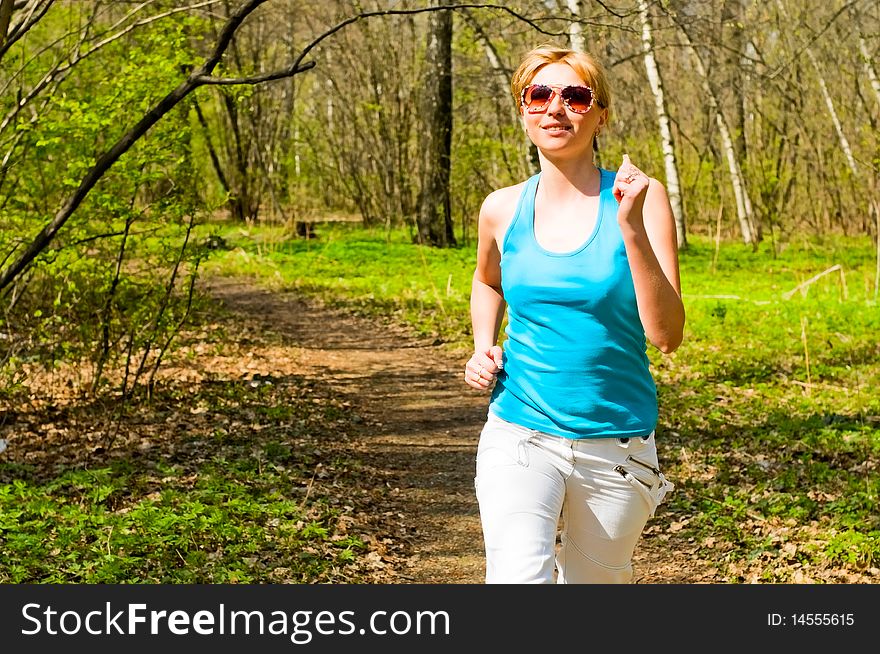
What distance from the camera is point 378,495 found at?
6.96 meters

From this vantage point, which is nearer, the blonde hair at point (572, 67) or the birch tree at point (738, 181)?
the blonde hair at point (572, 67)

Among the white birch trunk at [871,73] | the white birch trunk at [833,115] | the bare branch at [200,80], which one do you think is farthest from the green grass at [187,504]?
the white birch trunk at [833,115]

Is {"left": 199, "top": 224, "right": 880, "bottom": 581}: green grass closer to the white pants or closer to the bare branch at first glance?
the white pants

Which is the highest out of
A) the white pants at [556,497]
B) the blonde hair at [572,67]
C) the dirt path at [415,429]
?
the blonde hair at [572,67]

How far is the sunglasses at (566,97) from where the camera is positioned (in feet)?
9.43

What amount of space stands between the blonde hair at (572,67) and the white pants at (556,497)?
896mm

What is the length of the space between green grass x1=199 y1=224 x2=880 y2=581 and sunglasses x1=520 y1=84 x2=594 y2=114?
11.2 feet

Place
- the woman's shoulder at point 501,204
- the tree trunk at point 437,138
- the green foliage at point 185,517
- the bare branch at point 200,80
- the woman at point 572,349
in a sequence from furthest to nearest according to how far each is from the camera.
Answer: the tree trunk at point 437,138
the bare branch at point 200,80
the green foliage at point 185,517
the woman's shoulder at point 501,204
the woman at point 572,349

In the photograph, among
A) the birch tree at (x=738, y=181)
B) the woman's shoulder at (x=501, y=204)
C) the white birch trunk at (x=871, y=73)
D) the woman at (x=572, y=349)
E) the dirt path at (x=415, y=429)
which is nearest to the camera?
the woman at (x=572, y=349)

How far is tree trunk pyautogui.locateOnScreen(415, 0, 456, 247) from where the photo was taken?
72.9 ft

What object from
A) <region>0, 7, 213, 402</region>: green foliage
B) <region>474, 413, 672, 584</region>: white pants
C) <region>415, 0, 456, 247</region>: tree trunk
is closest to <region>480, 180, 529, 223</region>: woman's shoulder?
<region>474, 413, 672, 584</region>: white pants

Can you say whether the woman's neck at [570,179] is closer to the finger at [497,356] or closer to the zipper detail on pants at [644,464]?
the finger at [497,356]

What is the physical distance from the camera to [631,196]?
2.55 m

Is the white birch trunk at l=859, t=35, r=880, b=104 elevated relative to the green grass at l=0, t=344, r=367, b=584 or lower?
elevated
